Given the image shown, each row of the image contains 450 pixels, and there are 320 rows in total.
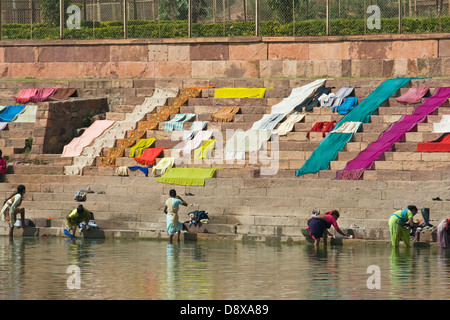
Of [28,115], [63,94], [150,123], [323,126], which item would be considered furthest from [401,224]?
[63,94]

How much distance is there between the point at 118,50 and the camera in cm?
2650

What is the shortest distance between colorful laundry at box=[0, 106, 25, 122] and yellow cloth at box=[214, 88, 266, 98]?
17.9 ft

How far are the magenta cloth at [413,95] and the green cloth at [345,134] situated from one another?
298mm

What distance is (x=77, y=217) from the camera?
18359 millimetres

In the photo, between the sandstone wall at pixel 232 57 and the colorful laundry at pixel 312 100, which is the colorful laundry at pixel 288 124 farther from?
the sandstone wall at pixel 232 57

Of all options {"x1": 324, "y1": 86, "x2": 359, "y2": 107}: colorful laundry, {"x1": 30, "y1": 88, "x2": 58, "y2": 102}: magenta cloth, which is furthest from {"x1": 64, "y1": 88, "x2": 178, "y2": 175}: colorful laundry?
{"x1": 324, "y1": 86, "x2": 359, "y2": 107}: colorful laundry

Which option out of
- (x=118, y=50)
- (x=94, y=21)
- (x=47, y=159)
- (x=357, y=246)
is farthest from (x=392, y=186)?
(x=94, y=21)

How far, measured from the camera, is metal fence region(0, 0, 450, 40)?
25453mm

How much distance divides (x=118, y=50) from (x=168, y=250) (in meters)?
11.1

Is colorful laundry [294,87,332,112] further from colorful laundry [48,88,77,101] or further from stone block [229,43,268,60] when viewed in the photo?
colorful laundry [48,88,77,101]

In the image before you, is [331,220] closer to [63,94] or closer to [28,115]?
[28,115]

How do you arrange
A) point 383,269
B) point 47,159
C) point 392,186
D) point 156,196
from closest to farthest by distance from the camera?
point 383,269
point 392,186
point 156,196
point 47,159
